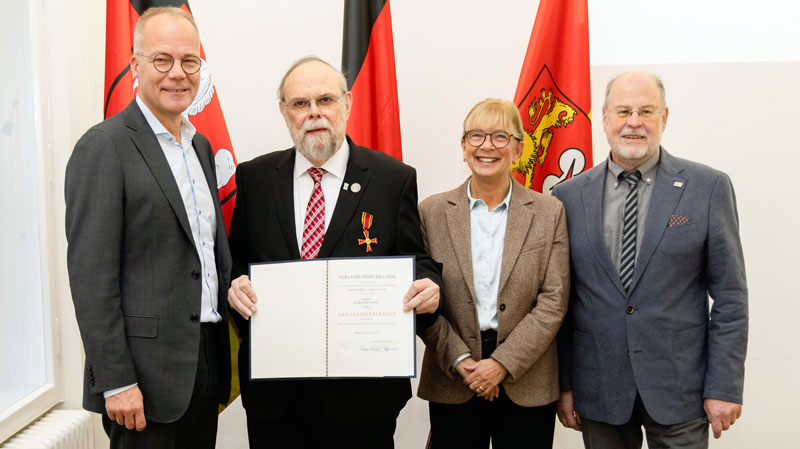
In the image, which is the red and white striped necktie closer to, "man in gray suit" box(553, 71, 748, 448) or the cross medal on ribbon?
the cross medal on ribbon

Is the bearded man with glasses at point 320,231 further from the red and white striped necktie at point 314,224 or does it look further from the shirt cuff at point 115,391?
the shirt cuff at point 115,391

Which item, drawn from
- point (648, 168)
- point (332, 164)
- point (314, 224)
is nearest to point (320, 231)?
point (314, 224)

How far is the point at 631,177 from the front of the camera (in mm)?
2127

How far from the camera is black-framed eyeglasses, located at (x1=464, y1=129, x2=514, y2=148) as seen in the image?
2.16 metres

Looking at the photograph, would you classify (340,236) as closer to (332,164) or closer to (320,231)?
(320,231)

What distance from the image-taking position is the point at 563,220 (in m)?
2.19

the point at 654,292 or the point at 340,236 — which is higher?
the point at 340,236

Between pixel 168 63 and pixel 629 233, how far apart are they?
1796mm

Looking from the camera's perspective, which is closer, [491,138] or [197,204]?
[197,204]

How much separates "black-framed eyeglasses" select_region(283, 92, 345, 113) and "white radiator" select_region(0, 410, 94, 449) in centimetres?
186

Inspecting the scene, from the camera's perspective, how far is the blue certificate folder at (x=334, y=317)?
186 centimetres

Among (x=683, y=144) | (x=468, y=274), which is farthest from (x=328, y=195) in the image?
(x=683, y=144)

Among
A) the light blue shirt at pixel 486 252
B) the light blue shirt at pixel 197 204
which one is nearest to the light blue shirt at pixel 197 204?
the light blue shirt at pixel 197 204

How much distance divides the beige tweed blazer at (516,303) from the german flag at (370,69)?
3.16 feet
